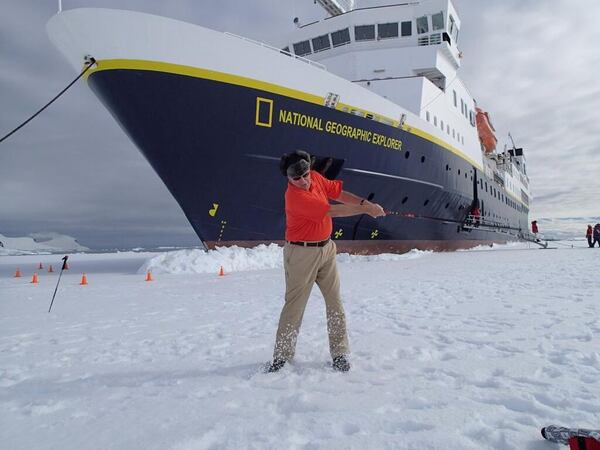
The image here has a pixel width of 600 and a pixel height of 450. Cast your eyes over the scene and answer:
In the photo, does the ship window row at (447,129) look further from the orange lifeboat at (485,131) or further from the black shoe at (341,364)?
the black shoe at (341,364)

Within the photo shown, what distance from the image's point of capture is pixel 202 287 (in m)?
6.61

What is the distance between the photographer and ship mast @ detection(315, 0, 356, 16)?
17.0 meters

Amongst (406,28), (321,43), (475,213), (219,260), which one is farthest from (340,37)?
(219,260)

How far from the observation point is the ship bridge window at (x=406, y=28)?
575 inches

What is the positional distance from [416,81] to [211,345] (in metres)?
13.0

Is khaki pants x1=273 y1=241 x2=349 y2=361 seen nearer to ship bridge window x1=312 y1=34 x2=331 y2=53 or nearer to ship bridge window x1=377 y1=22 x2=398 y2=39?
ship bridge window x1=377 y1=22 x2=398 y2=39

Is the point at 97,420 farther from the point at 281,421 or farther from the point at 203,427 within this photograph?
the point at 281,421

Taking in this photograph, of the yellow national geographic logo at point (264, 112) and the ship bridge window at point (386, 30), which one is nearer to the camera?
the yellow national geographic logo at point (264, 112)

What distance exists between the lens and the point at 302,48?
15.8 meters

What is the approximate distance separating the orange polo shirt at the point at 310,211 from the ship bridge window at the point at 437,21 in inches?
607

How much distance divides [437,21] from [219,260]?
1328 centimetres

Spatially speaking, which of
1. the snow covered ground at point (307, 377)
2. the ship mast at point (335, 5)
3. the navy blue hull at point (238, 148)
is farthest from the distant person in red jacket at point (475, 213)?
the snow covered ground at point (307, 377)

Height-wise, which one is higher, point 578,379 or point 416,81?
point 416,81

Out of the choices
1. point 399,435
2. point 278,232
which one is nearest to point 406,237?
point 278,232
